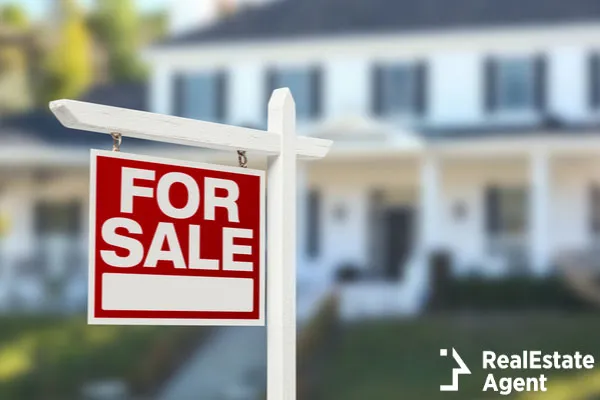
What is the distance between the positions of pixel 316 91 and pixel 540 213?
585 cm

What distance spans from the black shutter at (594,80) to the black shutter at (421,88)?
3.34m

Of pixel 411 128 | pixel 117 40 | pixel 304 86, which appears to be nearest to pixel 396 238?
pixel 411 128

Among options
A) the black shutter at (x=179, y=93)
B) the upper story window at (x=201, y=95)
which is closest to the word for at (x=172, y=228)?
the upper story window at (x=201, y=95)

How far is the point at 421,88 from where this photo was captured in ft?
→ 85.0

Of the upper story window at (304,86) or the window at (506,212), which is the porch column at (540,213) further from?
the upper story window at (304,86)

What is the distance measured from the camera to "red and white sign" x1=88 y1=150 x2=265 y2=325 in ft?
16.9

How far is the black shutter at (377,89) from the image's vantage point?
85.6 feet

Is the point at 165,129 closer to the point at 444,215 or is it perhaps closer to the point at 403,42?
the point at 444,215

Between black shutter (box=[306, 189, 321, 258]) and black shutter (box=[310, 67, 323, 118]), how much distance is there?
5.75ft

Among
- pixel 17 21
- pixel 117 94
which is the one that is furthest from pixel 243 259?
pixel 17 21

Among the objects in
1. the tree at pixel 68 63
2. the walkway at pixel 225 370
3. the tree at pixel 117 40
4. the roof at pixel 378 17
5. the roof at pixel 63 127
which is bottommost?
the walkway at pixel 225 370

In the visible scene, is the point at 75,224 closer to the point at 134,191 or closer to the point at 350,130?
the point at 350,130

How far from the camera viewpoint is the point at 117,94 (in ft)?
105

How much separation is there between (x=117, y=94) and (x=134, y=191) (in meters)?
27.2
